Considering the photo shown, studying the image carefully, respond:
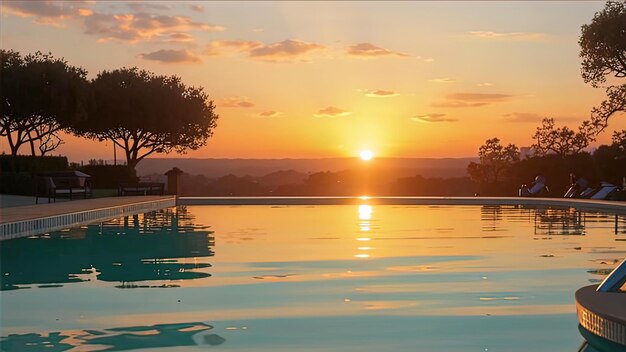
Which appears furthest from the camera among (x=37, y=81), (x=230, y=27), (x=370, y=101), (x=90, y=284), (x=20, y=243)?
(x=37, y=81)

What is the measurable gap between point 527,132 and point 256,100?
14.9m

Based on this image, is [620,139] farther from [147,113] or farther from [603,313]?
[603,313]

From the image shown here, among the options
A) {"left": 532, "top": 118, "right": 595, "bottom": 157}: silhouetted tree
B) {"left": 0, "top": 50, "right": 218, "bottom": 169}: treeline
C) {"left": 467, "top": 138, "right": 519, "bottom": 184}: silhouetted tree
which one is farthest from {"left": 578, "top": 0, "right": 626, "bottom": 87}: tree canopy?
{"left": 0, "top": 50, "right": 218, "bottom": 169}: treeline

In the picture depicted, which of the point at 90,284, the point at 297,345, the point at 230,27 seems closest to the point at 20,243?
the point at 90,284

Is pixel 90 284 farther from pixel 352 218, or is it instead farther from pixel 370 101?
pixel 370 101

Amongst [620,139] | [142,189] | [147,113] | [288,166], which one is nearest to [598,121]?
[620,139]

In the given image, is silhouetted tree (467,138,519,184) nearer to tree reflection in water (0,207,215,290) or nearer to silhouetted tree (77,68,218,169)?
silhouetted tree (77,68,218,169)

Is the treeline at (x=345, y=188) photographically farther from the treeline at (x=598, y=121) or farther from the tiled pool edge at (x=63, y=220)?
the tiled pool edge at (x=63, y=220)

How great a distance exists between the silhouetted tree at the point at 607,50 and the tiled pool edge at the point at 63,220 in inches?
702

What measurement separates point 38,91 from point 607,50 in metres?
26.2

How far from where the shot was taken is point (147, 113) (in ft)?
156

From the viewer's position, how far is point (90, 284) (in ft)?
33.8

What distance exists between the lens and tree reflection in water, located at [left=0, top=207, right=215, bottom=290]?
11.1 metres

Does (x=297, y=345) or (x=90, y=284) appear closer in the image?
(x=297, y=345)
